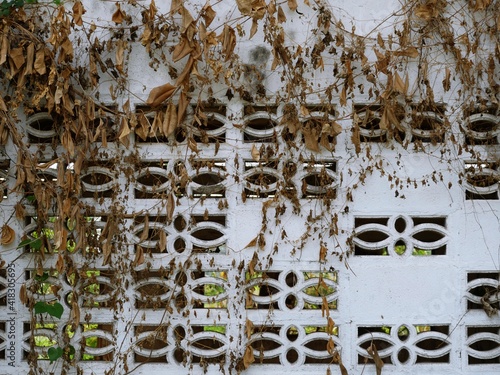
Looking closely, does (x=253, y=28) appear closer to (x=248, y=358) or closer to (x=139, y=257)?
(x=139, y=257)

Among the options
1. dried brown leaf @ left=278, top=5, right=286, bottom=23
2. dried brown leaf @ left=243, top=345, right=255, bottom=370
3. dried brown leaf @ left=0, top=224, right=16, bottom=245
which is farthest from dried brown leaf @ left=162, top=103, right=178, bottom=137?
dried brown leaf @ left=243, top=345, right=255, bottom=370

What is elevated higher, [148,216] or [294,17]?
[294,17]

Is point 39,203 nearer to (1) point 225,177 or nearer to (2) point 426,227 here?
(1) point 225,177

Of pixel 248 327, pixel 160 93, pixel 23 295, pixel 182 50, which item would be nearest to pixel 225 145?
pixel 160 93

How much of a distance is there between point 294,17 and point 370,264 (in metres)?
1.30

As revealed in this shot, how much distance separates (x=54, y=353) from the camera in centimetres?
297

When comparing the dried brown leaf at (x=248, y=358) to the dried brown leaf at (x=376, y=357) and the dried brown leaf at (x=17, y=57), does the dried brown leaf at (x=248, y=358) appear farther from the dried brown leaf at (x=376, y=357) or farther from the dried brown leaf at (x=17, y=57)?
the dried brown leaf at (x=17, y=57)

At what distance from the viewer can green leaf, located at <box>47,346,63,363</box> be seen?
9.72 ft

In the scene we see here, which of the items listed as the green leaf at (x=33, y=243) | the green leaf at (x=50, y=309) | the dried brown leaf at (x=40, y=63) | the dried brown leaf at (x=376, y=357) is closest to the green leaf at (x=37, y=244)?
the green leaf at (x=33, y=243)

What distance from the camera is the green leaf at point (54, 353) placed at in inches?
117

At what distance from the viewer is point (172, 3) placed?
2.92 metres

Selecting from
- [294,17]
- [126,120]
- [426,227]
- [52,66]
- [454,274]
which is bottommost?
[454,274]

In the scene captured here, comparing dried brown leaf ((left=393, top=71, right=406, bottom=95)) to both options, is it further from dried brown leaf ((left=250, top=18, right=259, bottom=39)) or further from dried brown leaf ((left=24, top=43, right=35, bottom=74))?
dried brown leaf ((left=24, top=43, right=35, bottom=74))

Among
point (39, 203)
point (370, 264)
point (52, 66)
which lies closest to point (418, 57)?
point (370, 264)
